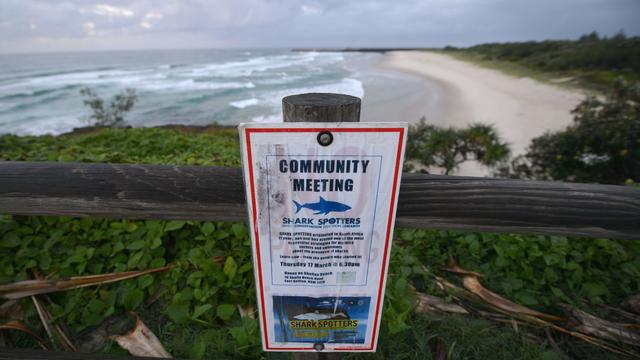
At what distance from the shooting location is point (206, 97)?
25359mm

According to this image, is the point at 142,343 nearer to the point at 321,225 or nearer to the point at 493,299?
the point at 321,225

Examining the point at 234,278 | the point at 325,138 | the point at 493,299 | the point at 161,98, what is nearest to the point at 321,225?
the point at 325,138

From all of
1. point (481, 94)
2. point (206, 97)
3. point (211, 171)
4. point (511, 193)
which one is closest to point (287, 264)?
point (211, 171)

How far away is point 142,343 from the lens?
1997 millimetres

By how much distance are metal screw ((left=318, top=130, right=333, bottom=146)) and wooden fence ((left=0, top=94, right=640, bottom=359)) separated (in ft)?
1.24

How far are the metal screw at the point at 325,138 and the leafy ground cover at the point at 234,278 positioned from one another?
1.33 m

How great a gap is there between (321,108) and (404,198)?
451 millimetres

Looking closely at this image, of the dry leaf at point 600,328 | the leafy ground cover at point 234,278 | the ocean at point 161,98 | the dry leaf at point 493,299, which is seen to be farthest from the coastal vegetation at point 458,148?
the ocean at point 161,98

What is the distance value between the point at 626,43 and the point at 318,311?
32.6 metres

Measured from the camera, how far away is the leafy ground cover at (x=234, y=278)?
2.05 metres

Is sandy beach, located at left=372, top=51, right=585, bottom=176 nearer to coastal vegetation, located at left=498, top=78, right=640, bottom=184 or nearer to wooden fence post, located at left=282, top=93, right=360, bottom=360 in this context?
coastal vegetation, located at left=498, top=78, right=640, bottom=184

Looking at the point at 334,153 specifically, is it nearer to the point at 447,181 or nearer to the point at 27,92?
the point at 447,181

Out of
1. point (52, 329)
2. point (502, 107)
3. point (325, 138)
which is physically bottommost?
point (502, 107)

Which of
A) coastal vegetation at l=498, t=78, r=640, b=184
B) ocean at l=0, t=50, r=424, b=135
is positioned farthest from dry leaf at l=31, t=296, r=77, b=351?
ocean at l=0, t=50, r=424, b=135
